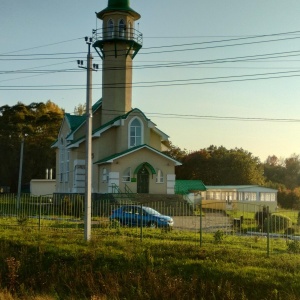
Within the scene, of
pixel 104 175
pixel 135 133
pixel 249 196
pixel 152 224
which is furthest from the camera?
pixel 249 196

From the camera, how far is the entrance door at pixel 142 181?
42.6m

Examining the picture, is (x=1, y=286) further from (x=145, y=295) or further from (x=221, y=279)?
(x=221, y=279)

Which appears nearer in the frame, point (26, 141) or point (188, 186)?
point (188, 186)

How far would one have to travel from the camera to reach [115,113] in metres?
46.0

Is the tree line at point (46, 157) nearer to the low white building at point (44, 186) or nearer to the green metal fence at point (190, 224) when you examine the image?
the low white building at point (44, 186)

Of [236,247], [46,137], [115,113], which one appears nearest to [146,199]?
[115,113]

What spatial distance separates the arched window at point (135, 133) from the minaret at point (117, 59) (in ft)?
6.79

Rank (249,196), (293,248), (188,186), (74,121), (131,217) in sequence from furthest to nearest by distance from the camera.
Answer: (188,186) < (249,196) < (74,121) < (131,217) < (293,248)

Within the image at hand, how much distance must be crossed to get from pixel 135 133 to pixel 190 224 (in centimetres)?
1945

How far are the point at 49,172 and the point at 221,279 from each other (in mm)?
51261

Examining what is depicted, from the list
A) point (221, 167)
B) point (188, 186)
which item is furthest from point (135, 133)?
point (221, 167)

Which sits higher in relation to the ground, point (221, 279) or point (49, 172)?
point (49, 172)

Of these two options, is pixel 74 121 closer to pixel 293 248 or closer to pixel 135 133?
pixel 135 133

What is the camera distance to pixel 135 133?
44.4m
